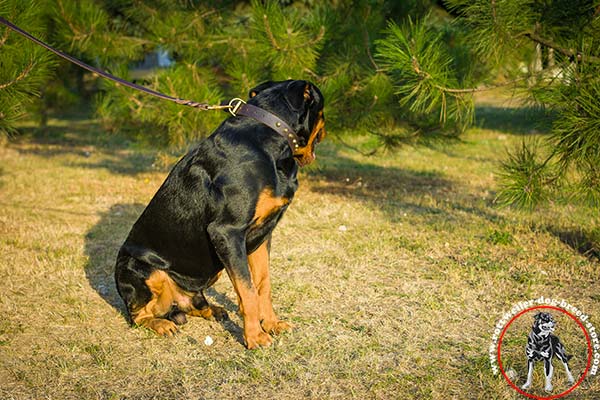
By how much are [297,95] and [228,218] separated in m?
0.84

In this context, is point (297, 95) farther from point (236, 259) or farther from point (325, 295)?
point (325, 295)

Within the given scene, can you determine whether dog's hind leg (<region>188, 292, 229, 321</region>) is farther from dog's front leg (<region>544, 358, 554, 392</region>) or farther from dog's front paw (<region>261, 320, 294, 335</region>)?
dog's front leg (<region>544, 358, 554, 392</region>)

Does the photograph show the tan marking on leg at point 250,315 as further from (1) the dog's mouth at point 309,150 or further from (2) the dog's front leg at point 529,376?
(2) the dog's front leg at point 529,376

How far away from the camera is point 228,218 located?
3.25 m

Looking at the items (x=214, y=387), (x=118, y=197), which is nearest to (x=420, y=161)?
(x=118, y=197)

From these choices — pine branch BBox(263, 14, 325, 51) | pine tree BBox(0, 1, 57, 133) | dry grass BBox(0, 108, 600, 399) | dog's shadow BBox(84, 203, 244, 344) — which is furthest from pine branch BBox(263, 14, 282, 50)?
dog's shadow BBox(84, 203, 244, 344)

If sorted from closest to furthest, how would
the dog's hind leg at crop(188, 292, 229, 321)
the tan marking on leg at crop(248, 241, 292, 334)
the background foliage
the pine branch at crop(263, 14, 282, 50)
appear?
the tan marking on leg at crop(248, 241, 292, 334) < the dog's hind leg at crop(188, 292, 229, 321) < the background foliage < the pine branch at crop(263, 14, 282, 50)

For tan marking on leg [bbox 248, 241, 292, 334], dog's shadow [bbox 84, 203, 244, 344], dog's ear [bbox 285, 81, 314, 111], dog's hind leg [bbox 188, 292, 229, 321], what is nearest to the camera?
dog's ear [bbox 285, 81, 314, 111]

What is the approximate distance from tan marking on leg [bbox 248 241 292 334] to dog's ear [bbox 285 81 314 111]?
33.3 inches

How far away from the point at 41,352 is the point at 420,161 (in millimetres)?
7610

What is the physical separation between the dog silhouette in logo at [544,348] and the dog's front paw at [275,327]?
139cm

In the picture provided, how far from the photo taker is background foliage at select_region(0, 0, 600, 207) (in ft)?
14.6

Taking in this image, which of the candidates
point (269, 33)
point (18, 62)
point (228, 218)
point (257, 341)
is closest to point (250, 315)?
point (257, 341)

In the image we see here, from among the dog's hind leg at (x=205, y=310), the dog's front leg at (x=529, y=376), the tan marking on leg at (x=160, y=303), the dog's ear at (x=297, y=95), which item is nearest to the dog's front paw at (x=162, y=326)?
the tan marking on leg at (x=160, y=303)
